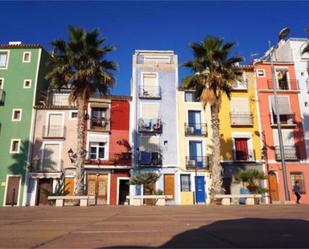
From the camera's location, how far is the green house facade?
28094 millimetres

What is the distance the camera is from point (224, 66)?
Answer: 2316 centimetres

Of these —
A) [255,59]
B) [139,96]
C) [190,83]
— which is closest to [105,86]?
[190,83]

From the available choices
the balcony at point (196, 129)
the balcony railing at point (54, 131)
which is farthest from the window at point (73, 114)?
the balcony at point (196, 129)

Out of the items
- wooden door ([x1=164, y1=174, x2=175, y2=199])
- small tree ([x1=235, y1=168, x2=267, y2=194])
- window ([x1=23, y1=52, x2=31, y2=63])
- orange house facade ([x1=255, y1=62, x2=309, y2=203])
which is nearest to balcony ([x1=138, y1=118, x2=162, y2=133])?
wooden door ([x1=164, y1=174, x2=175, y2=199])

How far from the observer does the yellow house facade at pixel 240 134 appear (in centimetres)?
2934

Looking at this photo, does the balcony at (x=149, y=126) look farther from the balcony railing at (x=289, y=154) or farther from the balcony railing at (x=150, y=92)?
the balcony railing at (x=289, y=154)

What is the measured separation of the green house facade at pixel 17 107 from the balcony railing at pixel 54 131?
1300 mm

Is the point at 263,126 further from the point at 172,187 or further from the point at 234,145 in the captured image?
the point at 172,187

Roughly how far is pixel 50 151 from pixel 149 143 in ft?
29.9

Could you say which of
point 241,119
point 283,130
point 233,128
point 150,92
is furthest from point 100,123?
point 283,130

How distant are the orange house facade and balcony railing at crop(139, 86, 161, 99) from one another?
32.9ft

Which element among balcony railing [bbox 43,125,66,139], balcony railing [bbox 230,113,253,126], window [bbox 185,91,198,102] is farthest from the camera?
window [bbox 185,91,198,102]

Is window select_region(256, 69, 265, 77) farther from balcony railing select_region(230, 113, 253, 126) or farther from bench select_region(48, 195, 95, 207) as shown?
bench select_region(48, 195, 95, 207)

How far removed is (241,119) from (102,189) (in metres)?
14.7
